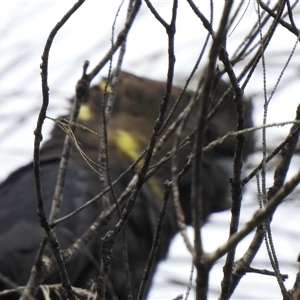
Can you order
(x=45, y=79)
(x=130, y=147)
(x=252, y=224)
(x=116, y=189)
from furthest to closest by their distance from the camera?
(x=130, y=147), (x=116, y=189), (x=45, y=79), (x=252, y=224)

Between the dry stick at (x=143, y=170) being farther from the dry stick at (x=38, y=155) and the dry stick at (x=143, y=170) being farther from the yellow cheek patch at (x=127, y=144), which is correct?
the yellow cheek patch at (x=127, y=144)

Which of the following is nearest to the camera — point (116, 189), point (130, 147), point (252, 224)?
point (252, 224)

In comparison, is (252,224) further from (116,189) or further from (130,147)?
(130,147)

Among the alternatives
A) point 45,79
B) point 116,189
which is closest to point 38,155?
point 45,79

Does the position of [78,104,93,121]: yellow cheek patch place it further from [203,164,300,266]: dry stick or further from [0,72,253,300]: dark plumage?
[203,164,300,266]: dry stick

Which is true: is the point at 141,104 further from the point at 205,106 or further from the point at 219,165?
the point at 205,106

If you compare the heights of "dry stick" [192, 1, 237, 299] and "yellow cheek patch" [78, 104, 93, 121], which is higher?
"yellow cheek patch" [78, 104, 93, 121]

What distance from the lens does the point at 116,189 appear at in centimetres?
223

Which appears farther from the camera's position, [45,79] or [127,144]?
[127,144]

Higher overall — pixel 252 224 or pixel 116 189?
pixel 116 189

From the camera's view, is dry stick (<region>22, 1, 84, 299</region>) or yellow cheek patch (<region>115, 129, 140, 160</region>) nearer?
dry stick (<region>22, 1, 84, 299</region>)

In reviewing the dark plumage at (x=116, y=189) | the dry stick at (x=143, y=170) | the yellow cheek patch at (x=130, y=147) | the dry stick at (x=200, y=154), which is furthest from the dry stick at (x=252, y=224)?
the yellow cheek patch at (x=130, y=147)

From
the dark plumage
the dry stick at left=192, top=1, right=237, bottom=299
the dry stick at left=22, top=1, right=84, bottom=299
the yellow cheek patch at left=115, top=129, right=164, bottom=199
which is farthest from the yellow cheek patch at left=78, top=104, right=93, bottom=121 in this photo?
the dry stick at left=192, top=1, right=237, bottom=299

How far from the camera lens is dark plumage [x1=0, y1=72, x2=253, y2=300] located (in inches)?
80.0
